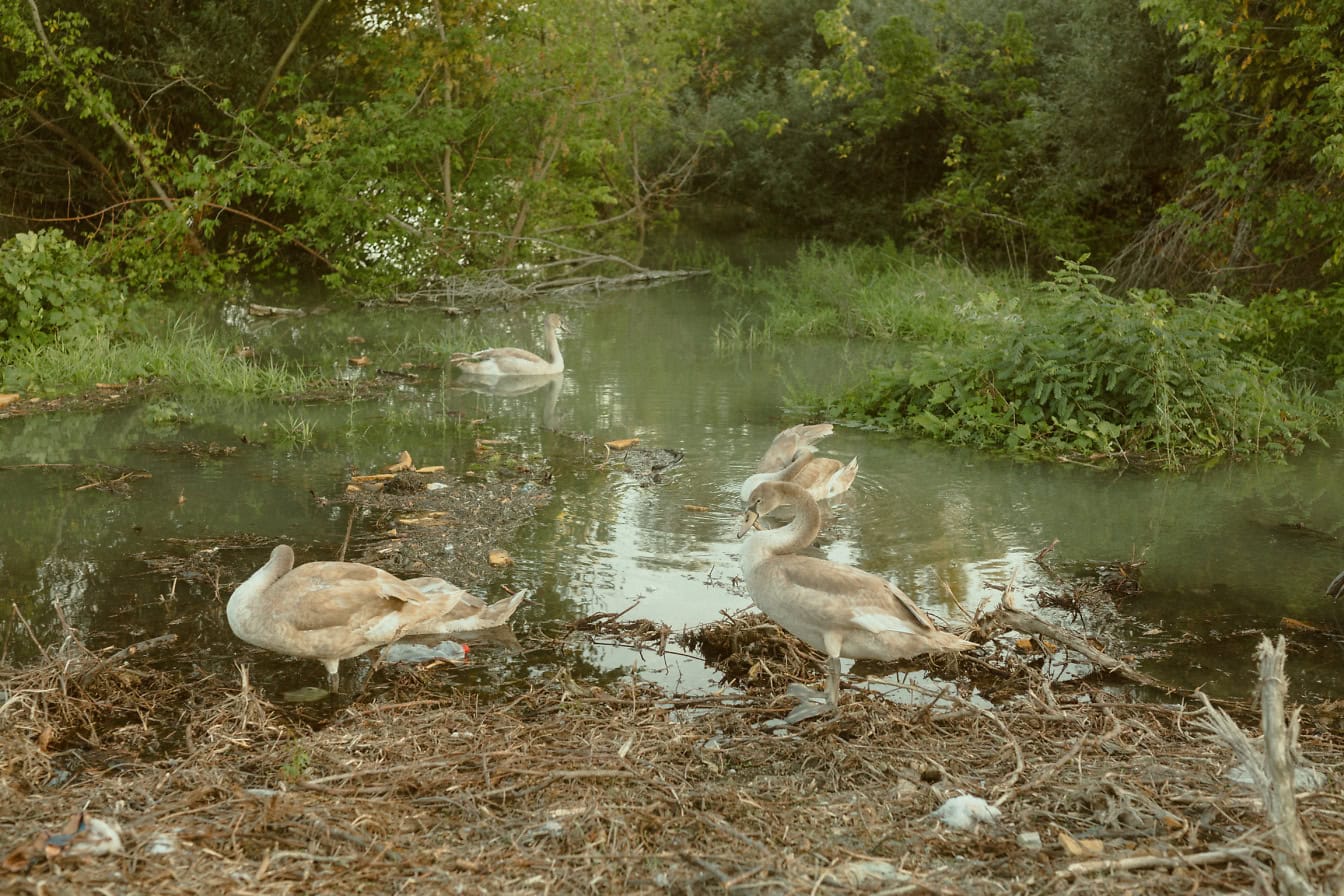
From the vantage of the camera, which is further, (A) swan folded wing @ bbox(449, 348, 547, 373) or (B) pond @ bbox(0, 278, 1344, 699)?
(A) swan folded wing @ bbox(449, 348, 547, 373)

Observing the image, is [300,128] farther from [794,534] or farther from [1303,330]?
[794,534]

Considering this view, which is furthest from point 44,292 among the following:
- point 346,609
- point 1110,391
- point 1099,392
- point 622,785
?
point 622,785

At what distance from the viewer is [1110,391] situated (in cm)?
1264

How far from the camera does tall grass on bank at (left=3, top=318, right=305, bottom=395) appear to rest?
14219 mm

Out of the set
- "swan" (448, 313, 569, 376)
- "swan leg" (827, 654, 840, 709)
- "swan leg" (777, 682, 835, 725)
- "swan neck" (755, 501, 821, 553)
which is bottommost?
"swan" (448, 313, 569, 376)

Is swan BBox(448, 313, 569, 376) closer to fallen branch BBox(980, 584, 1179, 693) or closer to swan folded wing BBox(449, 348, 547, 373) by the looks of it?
swan folded wing BBox(449, 348, 547, 373)

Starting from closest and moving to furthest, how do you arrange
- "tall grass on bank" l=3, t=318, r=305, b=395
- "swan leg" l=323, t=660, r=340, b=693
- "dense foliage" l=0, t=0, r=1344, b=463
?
"swan leg" l=323, t=660, r=340, b=693, "dense foliage" l=0, t=0, r=1344, b=463, "tall grass on bank" l=3, t=318, r=305, b=395

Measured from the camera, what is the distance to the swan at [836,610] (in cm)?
640

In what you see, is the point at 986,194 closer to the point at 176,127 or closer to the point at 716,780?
the point at 176,127

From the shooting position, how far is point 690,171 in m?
34.9

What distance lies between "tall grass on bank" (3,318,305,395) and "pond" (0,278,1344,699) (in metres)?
0.63

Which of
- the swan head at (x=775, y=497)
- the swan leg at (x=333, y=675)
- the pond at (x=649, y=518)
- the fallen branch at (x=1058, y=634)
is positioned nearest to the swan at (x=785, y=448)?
the pond at (x=649, y=518)

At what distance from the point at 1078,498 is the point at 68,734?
26.2ft

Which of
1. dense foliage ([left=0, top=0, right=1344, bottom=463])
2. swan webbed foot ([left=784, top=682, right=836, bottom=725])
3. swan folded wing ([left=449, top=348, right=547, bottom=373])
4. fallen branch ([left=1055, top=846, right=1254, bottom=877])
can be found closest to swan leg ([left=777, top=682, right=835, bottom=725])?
swan webbed foot ([left=784, top=682, right=836, bottom=725])
